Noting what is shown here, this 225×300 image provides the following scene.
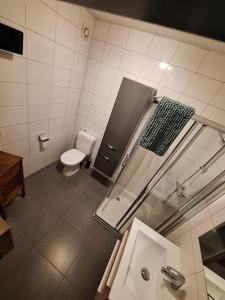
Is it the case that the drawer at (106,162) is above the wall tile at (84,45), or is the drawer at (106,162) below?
below

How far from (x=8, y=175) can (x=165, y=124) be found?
5.23 ft

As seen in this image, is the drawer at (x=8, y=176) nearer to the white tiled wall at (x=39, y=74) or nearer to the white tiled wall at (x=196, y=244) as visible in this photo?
the white tiled wall at (x=39, y=74)

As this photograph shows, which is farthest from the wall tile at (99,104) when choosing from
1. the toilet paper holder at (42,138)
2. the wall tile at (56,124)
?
the toilet paper holder at (42,138)

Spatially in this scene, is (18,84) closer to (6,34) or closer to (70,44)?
(6,34)

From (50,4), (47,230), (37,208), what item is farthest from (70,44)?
(47,230)

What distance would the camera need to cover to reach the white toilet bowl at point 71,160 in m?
2.31

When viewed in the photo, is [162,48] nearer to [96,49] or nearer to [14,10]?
[96,49]

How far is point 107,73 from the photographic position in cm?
209

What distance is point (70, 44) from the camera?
1.75m

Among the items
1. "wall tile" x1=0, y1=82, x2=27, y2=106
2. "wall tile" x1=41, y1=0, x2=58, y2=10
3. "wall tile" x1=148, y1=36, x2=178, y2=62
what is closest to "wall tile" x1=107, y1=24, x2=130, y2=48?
"wall tile" x1=148, y1=36, x2=178, y2=62

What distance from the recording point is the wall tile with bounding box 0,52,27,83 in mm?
1238

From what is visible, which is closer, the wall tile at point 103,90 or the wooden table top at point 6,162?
the wooden table top at point 6,162

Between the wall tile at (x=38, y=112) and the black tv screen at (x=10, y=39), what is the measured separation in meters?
0.59

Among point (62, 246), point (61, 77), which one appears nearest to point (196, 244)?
point (62, 246)
